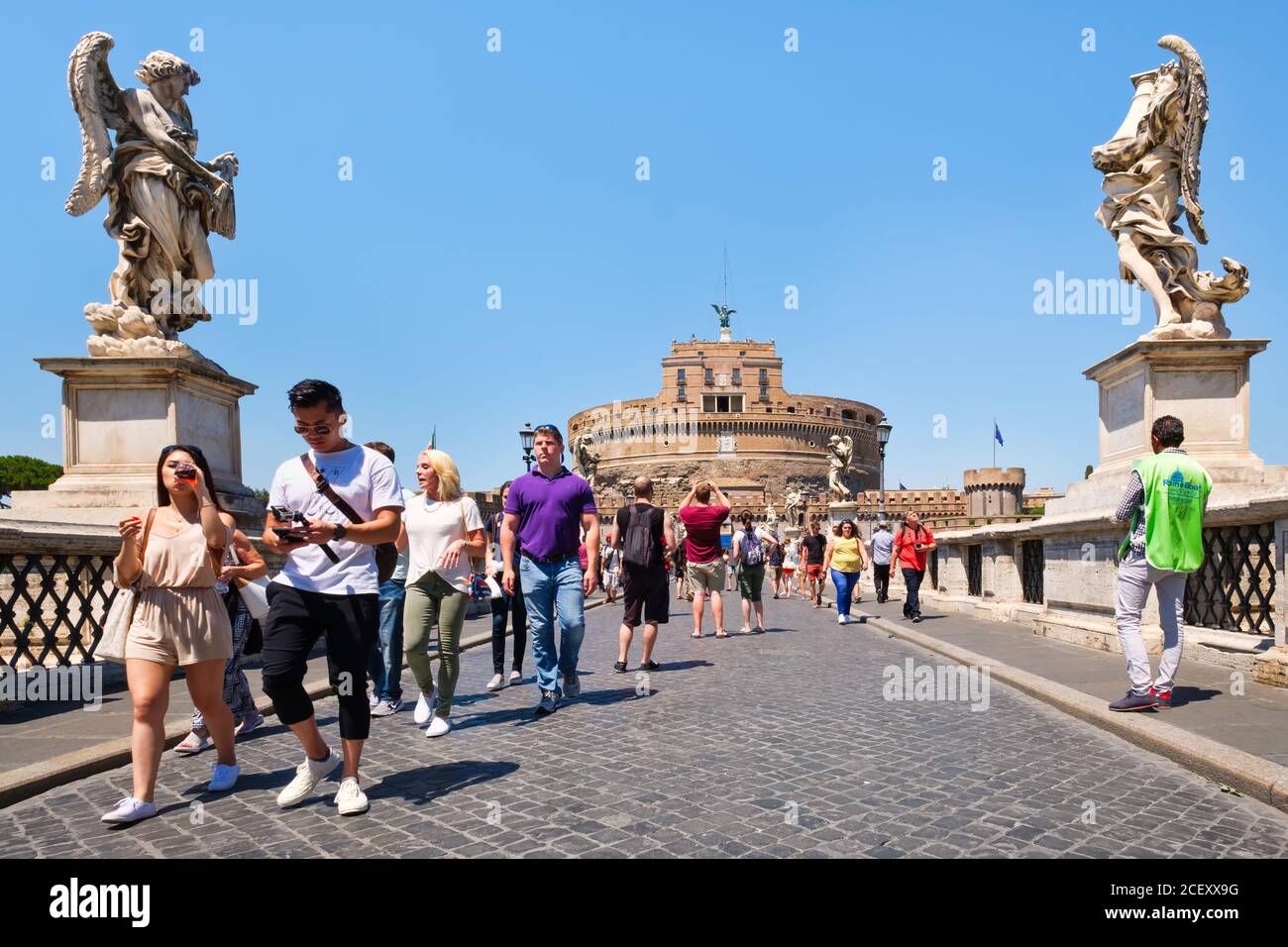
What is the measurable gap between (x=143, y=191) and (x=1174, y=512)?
311 inches

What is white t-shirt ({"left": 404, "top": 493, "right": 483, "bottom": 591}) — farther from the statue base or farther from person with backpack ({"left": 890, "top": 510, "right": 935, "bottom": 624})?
person with backpack ({"left": 890, "top": 510, "right": 935, "bottom": 624})

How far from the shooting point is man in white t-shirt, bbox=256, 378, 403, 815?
3.62 meters

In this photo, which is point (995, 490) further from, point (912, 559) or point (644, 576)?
point (644, 576)

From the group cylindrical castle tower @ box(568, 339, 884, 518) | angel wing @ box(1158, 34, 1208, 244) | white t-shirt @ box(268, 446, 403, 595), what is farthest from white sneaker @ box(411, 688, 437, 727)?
cylindrical castle tower @ box(568, 339, 884, 518)

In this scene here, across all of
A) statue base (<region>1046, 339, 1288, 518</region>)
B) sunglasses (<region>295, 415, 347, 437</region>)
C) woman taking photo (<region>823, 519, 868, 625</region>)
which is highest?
statue base (<region>1046, 339, 1288, 518</region>)

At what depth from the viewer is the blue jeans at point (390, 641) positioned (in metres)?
5.95

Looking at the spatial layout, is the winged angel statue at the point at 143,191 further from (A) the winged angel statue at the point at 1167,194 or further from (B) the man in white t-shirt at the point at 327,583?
(A) the winged angel statue at the point at 1167,194

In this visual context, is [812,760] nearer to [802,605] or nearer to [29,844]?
[29,844]

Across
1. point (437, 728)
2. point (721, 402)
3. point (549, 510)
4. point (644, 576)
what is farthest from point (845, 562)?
point (721, 402)

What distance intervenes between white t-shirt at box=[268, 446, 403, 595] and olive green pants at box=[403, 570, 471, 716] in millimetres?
1634

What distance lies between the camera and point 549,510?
5.89m
